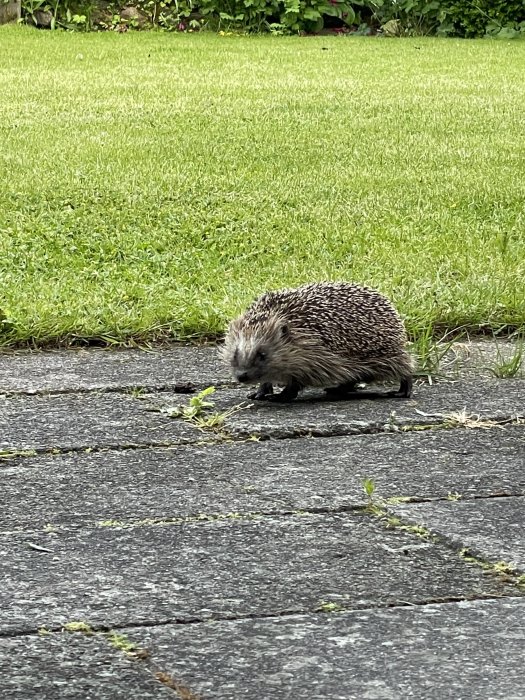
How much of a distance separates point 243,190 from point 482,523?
524 centimetres

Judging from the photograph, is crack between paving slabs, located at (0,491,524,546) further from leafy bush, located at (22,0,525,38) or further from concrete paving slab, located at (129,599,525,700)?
leafy bush, located at (22,0,525,38)

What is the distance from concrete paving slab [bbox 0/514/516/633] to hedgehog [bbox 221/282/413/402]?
5.01 feet

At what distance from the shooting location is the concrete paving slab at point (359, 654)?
2311 millimetres

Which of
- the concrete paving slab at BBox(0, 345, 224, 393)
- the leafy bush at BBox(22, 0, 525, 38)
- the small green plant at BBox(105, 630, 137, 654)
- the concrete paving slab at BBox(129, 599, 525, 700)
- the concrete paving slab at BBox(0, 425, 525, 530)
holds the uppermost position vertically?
the leafy bush at BBox(22, 0, 525, 38)

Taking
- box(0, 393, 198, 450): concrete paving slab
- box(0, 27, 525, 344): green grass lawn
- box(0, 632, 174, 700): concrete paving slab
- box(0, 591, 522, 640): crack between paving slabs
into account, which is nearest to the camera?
box(0, 632, 174, 700): concrete paving slab

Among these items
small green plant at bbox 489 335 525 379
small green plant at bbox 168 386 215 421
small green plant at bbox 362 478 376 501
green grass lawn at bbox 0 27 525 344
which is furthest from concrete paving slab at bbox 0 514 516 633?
green grass lawn at bbox 0 27 525 344

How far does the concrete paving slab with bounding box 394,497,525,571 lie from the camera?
3.06 metres

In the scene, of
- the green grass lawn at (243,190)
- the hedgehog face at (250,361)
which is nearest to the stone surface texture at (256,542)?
the hedgehog face at (250,361)

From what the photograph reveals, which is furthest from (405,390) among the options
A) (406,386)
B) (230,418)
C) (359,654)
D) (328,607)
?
(359,654)

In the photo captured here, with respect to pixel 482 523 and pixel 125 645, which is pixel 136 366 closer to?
pixel 482 523

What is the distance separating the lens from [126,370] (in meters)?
5.09

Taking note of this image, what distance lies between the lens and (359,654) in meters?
2.46

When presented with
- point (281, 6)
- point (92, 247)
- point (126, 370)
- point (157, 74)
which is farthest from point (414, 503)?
point (281, 6)

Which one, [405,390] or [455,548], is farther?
[405,390]
